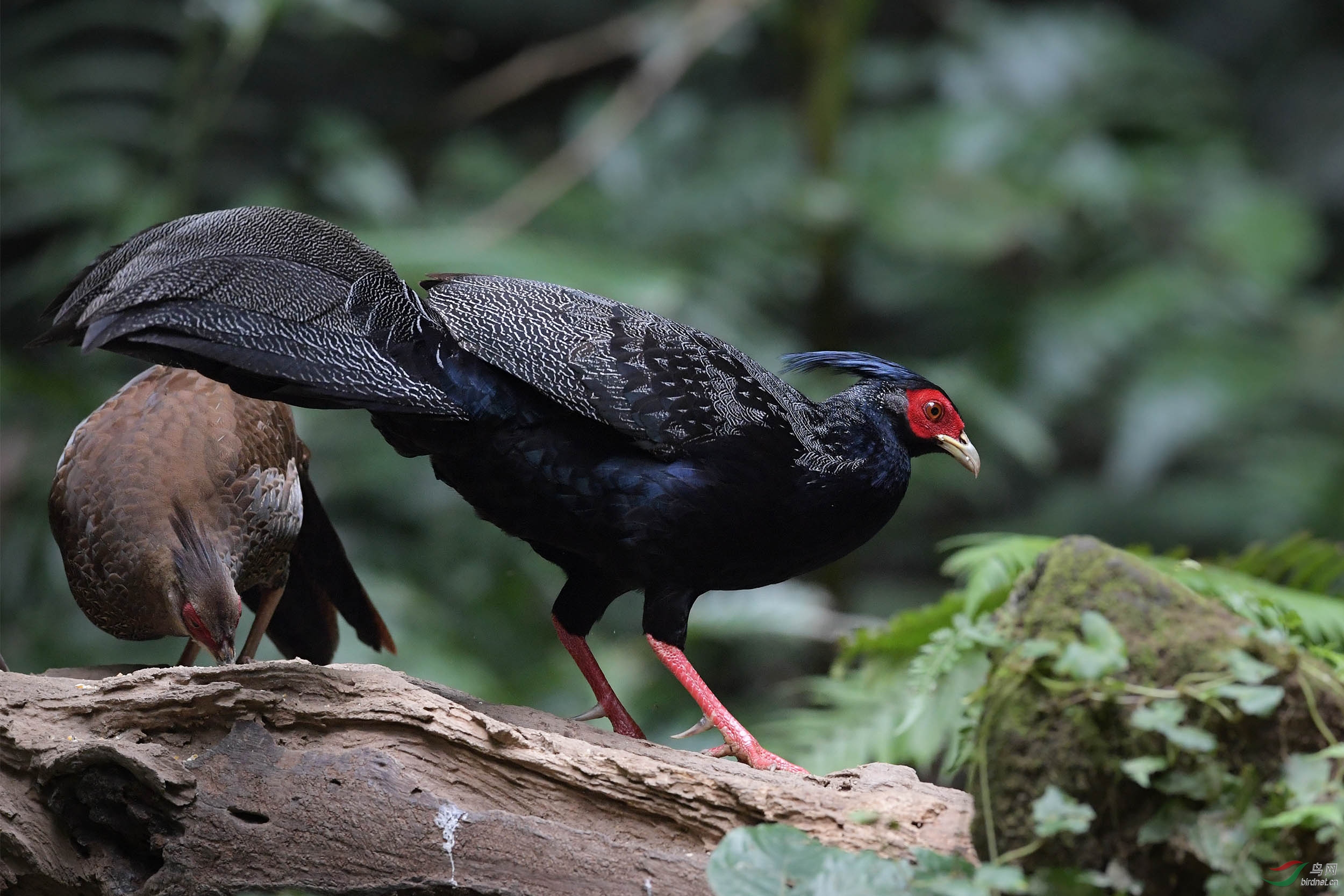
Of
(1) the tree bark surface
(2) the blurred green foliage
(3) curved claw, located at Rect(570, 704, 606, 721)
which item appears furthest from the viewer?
(2) the blurred green foliage

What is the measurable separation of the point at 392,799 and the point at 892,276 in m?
5.03

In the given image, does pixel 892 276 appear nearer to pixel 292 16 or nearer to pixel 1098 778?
pixel 292 16

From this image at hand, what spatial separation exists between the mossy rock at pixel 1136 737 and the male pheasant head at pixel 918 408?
3.66 feet

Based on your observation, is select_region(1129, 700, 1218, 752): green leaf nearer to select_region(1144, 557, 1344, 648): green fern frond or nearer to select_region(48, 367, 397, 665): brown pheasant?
select_region(1144, 557, 1344, 648): green fern frond

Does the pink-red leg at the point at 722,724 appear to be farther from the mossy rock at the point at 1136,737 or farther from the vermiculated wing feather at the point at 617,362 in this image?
Result: the mossy rock at the point at 1136,737

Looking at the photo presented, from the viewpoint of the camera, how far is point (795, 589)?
16.2 feet

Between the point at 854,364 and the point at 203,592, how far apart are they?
158 cm

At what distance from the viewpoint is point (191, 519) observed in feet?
9.55

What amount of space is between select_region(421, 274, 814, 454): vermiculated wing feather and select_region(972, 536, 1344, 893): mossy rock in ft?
3.22

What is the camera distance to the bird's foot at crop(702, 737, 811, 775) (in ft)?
8.19

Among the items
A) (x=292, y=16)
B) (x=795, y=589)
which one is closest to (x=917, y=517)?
(x=795, y=589)

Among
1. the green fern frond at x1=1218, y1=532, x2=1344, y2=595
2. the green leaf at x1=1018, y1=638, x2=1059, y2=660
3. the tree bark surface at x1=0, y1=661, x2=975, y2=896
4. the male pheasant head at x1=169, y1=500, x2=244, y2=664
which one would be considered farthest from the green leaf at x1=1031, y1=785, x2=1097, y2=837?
the green fern frond at x1=1218, y1=532, x2=1344, y2=595

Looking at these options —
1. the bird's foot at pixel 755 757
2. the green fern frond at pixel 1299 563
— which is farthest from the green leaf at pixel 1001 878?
the green fern frond at pixel 1299 563

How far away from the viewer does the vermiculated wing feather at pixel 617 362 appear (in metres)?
2.50
